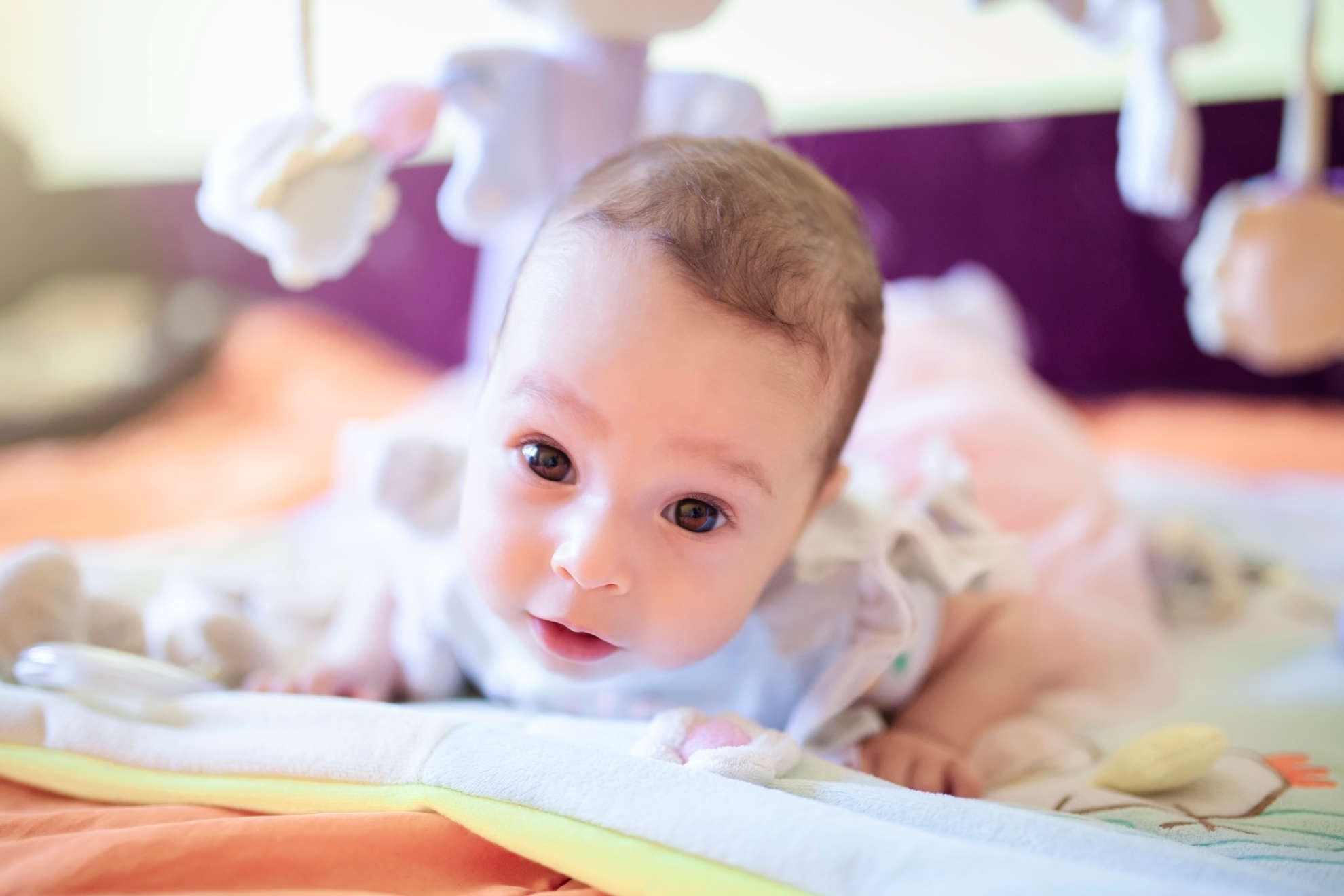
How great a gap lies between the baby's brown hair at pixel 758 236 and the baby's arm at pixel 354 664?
1.36ft

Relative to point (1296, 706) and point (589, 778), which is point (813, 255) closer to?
point (589, 778)

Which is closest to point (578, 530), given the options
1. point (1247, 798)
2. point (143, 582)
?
point (1247, 798)

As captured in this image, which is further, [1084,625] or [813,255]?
[1084,625]

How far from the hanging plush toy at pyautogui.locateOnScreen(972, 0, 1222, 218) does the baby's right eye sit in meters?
0.60

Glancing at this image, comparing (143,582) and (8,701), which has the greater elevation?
(143,582)

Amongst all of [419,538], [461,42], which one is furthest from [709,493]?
[461,42]

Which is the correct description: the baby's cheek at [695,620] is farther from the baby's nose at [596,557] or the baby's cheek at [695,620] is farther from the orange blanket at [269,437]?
the orange blanket at [269,437]

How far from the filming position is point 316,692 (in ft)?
2.96

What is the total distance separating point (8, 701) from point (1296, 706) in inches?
38.0

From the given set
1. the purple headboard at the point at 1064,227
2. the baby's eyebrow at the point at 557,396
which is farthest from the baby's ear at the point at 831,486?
the purple headboard at the point at 1064,227

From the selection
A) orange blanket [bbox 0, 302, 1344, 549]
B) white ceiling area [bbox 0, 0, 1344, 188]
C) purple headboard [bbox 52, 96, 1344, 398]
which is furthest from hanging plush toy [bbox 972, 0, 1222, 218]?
purple headboard [bbox 52, 96, 1344, 398]

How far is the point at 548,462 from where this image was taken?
731 millimetres

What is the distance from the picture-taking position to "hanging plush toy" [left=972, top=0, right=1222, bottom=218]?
3.22 ft

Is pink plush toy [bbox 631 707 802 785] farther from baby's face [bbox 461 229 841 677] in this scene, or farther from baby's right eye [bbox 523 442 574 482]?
baby's right eye [bbox 523 442 574 482]
